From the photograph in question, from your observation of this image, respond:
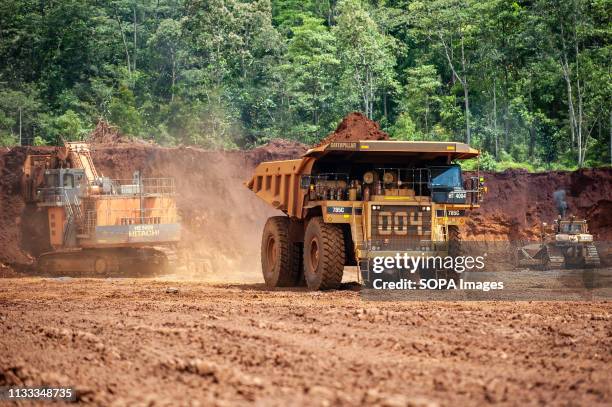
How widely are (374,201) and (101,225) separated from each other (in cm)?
1098

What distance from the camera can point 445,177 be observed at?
2180 cm

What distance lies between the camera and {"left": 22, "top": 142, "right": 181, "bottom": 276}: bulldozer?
29.7 m

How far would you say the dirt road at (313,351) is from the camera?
31.3 feet

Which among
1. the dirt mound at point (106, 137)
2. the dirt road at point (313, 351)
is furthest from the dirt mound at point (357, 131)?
the dirt mound at point (106, 137)

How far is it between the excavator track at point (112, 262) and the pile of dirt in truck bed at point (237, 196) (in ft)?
16.4

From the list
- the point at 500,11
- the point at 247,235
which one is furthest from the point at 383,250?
the point at 500,11

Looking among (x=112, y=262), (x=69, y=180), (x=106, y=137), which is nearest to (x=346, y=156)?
(x=112, y=262)

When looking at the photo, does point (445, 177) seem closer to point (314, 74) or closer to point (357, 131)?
point (357, 131)

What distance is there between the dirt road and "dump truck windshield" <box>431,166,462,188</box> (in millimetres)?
3686

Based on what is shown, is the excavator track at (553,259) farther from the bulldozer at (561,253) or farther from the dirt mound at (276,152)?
the dirt mound at (276,152)

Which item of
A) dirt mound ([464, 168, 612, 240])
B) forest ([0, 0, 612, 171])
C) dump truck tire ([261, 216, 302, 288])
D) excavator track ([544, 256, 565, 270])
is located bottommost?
excavator track ([544, 256, 565, 270])

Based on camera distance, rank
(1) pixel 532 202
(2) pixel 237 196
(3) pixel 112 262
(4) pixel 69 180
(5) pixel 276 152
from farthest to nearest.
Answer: (5) pixel 276 152 < (2) pixel 237 196 < (1) pixel 532 202 < (4) pixel 69 180 < (3) pixel 112 262

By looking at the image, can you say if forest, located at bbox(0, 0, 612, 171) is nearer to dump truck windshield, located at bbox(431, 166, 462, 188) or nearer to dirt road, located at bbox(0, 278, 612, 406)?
dump truck windshield, located at bbox(431, 166, 462, 188)

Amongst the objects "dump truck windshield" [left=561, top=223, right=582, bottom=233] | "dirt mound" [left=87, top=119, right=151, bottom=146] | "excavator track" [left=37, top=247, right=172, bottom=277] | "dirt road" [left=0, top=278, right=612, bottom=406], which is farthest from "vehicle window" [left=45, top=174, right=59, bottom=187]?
"dump truck windshield" [left=561, top=223, right=582, bottom=233]
